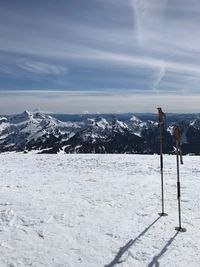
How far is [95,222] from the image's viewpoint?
14156 mm

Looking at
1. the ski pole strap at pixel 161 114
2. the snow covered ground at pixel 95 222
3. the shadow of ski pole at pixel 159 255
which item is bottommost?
the shadow of ski pole at pixel 159 255

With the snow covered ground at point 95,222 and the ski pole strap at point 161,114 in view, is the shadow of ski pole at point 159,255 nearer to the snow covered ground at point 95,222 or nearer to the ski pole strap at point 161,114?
→ the snow covered ground at point 95,222

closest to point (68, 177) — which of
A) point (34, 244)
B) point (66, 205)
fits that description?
point (66, 205)

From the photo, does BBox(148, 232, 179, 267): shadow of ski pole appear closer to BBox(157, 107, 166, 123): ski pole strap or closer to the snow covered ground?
the snow covered ground

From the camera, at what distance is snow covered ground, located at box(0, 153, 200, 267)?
1105 cm

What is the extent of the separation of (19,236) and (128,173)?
51.5 feet

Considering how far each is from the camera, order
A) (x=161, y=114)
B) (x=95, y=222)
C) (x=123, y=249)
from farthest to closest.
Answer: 1. (x=161, y=114)
2. (x=95, y=222)
3. (x=123, y=249)

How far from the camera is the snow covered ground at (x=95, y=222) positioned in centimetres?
1105

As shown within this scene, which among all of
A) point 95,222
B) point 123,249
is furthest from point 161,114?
point 123,249

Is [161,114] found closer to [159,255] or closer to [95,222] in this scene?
[95,222]

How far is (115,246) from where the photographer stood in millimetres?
11906

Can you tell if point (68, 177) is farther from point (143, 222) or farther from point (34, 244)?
point (34, 244)

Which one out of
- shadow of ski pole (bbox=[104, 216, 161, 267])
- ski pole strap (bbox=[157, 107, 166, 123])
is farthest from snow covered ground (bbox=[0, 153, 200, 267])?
ski pole strap (bbox=[157, 107, 166, 123])

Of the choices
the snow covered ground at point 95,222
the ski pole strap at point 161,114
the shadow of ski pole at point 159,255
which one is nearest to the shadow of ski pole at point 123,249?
the snow covered ground at point 95,222
